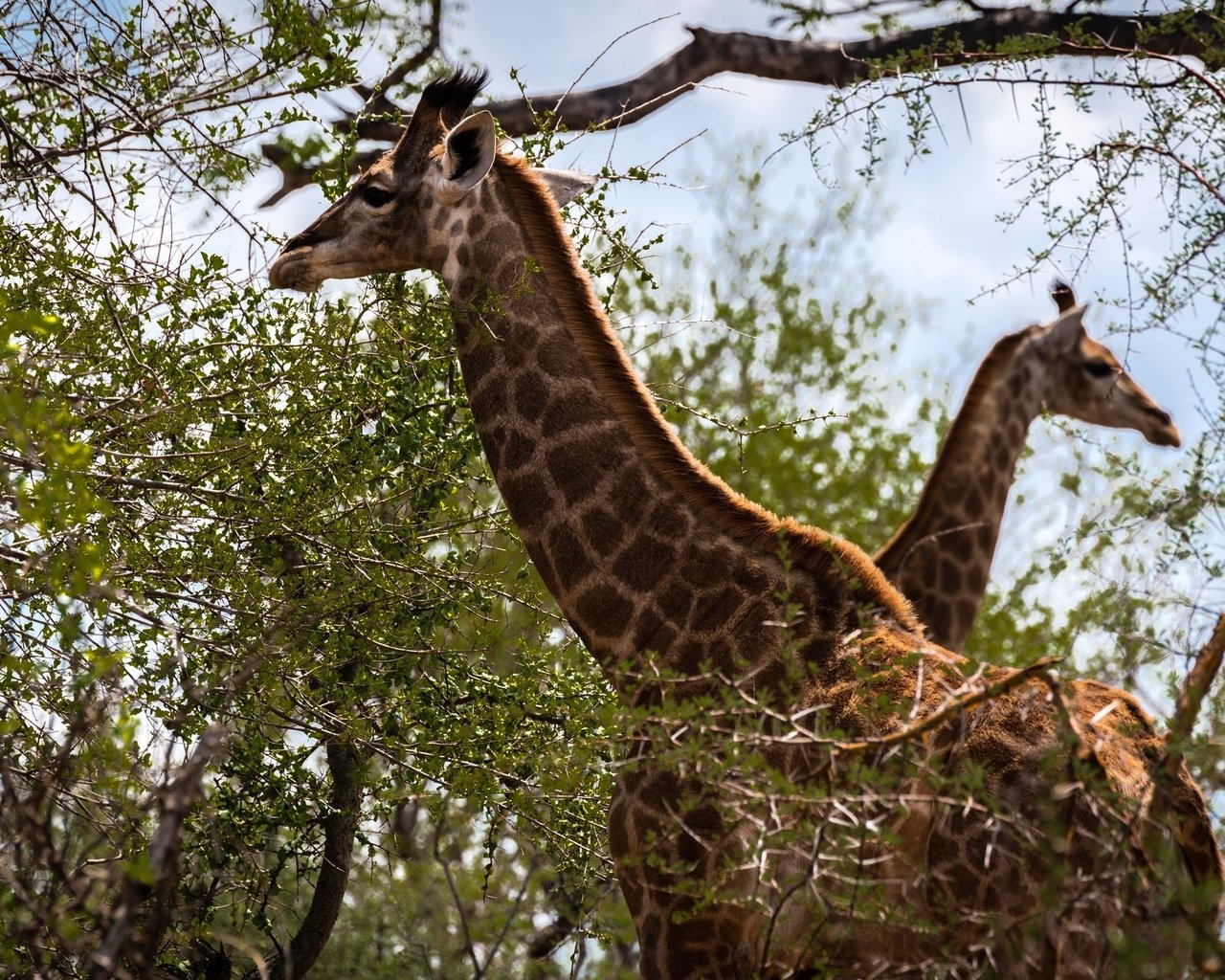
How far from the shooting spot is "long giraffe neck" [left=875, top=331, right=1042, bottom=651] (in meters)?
9.26

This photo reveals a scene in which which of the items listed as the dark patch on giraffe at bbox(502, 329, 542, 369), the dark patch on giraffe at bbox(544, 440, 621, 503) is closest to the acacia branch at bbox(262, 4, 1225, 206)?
the dark patch on giraffe at bbox(502, 329, 542, 369)

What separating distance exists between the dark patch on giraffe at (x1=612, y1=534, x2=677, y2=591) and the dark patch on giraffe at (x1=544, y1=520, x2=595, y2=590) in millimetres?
Result: 136

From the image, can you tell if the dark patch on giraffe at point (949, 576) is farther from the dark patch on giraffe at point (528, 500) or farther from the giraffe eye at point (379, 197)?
the giraffe eye at point (379, 197)

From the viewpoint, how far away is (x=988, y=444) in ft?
32.4

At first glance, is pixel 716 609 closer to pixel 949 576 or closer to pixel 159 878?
pixel 159 878

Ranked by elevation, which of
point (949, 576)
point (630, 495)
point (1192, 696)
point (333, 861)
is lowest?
point (1192, 696)

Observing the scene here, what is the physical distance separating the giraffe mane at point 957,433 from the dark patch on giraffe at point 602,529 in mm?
3360

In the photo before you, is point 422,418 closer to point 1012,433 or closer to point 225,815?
point 225,815

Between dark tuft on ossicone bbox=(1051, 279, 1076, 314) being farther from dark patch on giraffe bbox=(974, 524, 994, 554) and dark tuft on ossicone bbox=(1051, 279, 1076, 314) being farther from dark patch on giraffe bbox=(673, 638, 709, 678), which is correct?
dark patch on giraffe bbox=(673, 638, 709, 678)

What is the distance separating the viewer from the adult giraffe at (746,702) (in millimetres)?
3857

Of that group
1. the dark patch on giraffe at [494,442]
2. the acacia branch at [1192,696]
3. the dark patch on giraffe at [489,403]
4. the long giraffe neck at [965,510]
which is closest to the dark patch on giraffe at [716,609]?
the dark patch on giraffe at [494,442]

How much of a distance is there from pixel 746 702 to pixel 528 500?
1.66m

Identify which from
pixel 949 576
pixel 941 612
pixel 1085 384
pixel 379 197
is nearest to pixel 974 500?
pixel 949 576

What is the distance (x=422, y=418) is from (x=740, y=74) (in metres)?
6.25
